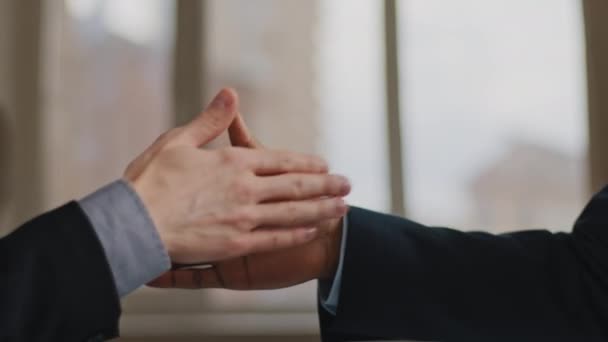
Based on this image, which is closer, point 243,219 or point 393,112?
point 243,219

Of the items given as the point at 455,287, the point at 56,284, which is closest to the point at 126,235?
the point at 56,284

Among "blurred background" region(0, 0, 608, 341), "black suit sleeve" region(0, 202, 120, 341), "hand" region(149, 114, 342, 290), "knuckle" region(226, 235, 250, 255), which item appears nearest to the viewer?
"black suit sleeve" region(0, 202, 120, 341)

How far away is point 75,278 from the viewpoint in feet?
1.92

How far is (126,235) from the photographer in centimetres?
62

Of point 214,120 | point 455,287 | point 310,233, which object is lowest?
point 455,287

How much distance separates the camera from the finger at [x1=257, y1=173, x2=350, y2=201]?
72 cm

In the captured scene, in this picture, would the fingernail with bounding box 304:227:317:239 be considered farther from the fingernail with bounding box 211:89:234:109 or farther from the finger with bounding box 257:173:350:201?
the fingernail with bounding box 211:89:234:109

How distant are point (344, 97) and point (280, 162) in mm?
809

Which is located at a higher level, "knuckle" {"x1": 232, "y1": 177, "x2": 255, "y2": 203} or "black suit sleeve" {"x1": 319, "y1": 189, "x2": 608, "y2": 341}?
"knuckle" {"x1": 232, "y1": 177, "x2": 255, "y2": 203}

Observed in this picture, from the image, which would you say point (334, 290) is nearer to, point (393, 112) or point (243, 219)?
point (243, 219)

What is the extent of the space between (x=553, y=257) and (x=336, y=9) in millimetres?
861

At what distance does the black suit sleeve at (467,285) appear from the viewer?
828 mm

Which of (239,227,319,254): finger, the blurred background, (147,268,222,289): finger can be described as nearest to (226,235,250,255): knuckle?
(239,227,319,254): finger

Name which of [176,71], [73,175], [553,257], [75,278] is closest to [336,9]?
[176,71]
